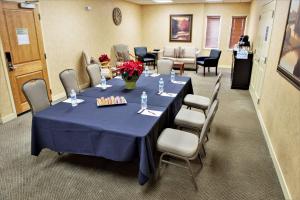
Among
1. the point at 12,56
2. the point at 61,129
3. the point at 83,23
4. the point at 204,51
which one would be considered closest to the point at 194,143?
the point at 61,129

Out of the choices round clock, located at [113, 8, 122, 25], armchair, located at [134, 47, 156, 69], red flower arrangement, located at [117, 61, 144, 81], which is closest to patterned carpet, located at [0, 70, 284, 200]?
red flower arrangement, located at [117, 61, 144, 81]

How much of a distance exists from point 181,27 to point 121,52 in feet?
9.64

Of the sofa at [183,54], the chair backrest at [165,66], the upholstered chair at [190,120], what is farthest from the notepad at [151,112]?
the sofa at [183,54]

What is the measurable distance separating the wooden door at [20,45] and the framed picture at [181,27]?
5.68 m

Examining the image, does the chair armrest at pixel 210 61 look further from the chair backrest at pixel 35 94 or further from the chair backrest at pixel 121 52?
the chair backrest at pixel 35 94

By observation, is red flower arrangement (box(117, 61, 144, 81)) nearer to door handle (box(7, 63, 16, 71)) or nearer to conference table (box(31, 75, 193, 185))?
conference table (box(31, 75, 193, 185))

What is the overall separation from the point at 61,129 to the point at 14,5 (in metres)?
2.79

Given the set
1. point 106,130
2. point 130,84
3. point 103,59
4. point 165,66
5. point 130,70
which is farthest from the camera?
point 103,59

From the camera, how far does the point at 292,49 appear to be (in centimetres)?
224

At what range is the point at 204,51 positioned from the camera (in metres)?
8.70

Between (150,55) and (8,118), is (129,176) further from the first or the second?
(150,55)

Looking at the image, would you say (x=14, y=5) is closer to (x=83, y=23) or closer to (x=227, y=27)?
(x=83, y=23)

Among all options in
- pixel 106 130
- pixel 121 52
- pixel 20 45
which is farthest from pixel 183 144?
pixel 121 52

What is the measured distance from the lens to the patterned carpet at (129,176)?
2.04 meters
